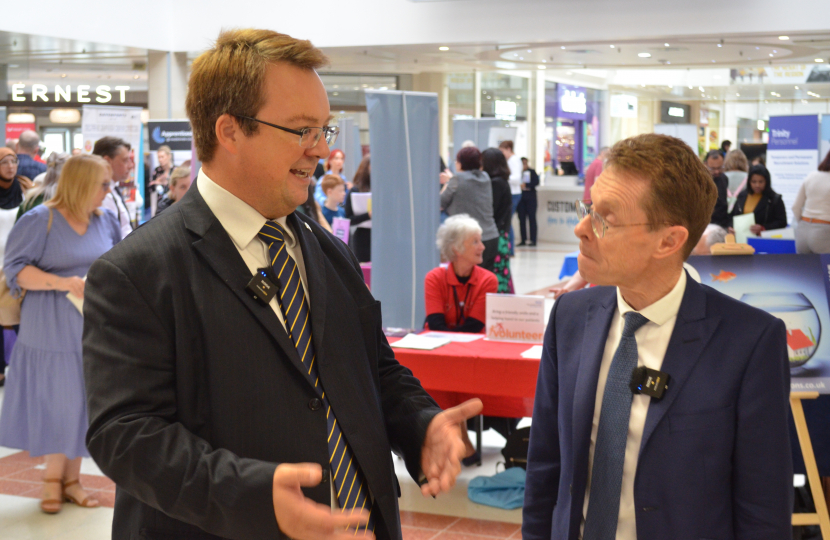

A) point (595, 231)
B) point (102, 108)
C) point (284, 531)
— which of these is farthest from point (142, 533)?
point (102, 108)

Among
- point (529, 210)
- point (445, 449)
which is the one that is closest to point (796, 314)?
point (445, 449)

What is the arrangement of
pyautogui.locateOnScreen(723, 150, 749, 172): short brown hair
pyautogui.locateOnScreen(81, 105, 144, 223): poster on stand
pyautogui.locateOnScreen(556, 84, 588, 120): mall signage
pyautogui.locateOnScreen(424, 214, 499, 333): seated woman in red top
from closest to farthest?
pyautogui.locateOnScreen(424, 214, 499, 333): seated woman in red top < pyautogui.locateOnScreen(81, 105, 144, 223): poster on stand < pyautogui.locateOnScreen(723, 150, 749, 172): short brown hair < pyautogui.locateOnScreen(556, 84, 588, 120): mall signage

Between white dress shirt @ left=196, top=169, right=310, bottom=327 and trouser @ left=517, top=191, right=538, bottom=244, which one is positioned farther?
trouser @ left=517, top=191, right=538, bottom=244

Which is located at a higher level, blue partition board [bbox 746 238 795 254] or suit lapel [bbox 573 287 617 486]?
suit lapel [bbox 573 287 617 486]

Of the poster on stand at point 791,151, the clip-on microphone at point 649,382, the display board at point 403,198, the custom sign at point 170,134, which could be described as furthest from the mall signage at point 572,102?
the clip-on microphone at point 649,382

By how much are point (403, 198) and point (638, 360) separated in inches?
162

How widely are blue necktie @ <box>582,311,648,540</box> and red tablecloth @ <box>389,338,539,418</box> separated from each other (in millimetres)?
2189

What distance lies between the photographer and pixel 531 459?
1909 millimetres

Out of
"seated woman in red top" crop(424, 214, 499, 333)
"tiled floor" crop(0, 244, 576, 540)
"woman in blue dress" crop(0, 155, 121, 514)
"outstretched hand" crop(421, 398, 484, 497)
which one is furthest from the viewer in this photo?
"seated woman in red top" crop(424, 214, 499, 333)

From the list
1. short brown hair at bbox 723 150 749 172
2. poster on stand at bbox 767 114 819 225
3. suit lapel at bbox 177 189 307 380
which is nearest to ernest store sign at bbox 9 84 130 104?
short brown hair at bbox 723 150 749 172

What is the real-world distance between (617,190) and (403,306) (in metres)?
4.17

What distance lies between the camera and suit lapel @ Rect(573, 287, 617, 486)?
174 centimetres

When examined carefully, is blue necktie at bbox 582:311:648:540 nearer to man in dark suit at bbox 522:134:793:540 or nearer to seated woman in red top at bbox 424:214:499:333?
man in dark suit at bbox 522:134:793:540

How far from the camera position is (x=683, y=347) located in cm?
169
